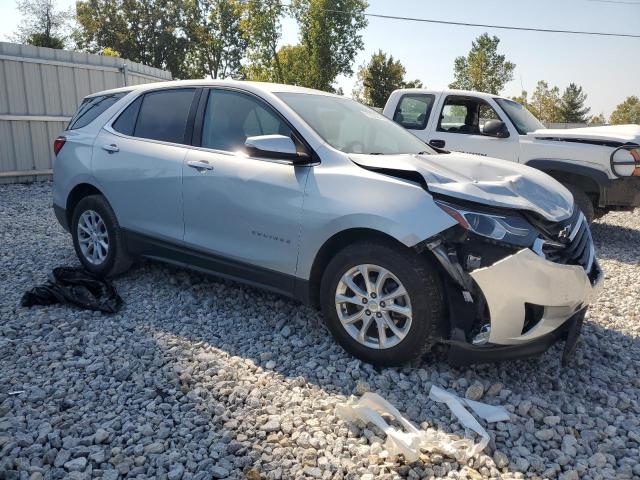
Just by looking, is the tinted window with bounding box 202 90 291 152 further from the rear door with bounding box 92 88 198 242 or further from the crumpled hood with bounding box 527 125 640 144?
the crumpled hood with bounding box 527 125 640 144

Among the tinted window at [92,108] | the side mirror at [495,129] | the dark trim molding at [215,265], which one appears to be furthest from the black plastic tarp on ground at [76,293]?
the side mirror at [495,129]

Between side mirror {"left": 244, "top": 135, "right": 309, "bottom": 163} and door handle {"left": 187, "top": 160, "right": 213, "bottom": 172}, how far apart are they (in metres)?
0.56

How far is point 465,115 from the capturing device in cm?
812

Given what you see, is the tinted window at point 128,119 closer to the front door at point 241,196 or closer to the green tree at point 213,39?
the front door at point 241,196

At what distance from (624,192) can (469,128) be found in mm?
2261

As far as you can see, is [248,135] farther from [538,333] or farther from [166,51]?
[166,51]

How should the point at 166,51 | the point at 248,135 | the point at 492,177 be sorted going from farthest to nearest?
the point at 166,51, the point at 248,135, the point at 492,177

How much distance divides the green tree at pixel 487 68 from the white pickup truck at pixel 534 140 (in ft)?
112

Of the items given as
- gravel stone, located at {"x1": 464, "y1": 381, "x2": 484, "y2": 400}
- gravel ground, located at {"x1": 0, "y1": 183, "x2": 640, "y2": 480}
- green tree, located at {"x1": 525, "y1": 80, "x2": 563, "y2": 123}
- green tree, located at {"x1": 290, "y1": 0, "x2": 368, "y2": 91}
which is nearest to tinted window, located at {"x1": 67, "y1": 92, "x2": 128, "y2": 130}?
gravel ground, located at {"x1": 0, "y1": 183, "x2": 640, "y2": 480}

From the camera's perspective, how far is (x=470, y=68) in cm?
4112

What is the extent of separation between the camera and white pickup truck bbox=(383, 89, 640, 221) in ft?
22.4

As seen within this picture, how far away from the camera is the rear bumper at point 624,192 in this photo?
6798mm

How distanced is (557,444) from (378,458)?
0.95 meters

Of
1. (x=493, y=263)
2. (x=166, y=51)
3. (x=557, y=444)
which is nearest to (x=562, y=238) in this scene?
(x=493, y=263)
